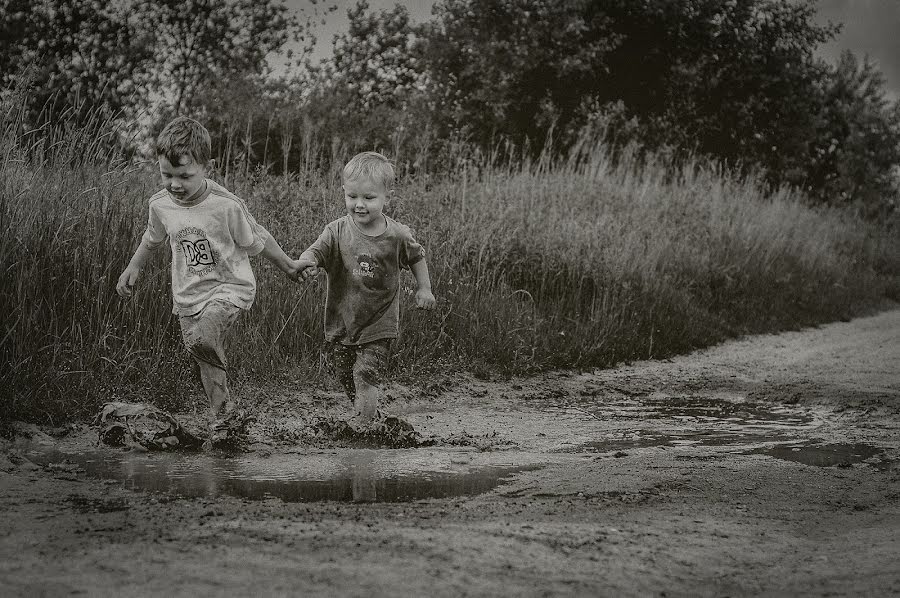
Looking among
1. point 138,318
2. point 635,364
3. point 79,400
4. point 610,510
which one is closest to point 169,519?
point 610,510

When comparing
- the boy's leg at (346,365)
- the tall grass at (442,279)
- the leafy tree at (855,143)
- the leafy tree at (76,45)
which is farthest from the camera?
the leafy tree at (855,143)

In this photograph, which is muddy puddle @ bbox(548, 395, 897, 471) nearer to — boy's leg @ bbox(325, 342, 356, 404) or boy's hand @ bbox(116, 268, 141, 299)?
boy's leg @ bbox(325, 342, 356, 404)

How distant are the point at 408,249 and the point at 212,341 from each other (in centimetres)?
126

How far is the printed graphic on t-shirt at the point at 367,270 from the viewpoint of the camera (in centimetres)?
543

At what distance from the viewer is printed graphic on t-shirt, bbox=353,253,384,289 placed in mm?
5426

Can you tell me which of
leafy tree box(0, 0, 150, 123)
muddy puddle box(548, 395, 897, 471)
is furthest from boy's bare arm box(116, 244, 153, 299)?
leafy tree box(0, 0, 150, 123)

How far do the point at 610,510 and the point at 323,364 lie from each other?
3.65 m

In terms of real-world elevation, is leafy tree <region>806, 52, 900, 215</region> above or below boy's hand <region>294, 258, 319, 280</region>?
above

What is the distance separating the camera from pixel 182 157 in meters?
4.93

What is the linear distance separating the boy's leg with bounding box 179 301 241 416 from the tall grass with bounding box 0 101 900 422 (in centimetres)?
82

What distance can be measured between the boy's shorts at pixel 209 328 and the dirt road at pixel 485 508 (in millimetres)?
606

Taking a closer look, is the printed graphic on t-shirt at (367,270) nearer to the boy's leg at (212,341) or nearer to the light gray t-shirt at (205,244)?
the light gray t-shirt at (205,244)

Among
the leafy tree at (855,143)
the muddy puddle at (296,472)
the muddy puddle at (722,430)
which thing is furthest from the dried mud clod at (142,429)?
the leafy tree at (855,143)

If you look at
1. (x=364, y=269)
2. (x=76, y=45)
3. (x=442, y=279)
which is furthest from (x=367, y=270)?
(x=76, y=45)
